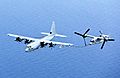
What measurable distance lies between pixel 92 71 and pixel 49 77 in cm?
2679

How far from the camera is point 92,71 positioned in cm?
19962

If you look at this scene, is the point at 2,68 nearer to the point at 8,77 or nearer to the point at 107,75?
the point at 8,77

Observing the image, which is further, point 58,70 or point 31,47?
point 58,70

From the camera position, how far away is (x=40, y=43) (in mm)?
109500

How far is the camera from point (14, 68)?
196 m

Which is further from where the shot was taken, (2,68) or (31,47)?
(2,68)

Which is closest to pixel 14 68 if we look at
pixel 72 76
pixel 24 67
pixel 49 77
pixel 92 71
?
pixel 24 67

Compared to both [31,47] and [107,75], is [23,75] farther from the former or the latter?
[31,47]

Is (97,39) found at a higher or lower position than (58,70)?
higher

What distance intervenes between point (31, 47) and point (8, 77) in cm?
9161

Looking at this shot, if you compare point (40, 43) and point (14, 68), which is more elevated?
point (40, 43)

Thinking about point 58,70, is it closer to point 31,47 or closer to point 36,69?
point 36,69

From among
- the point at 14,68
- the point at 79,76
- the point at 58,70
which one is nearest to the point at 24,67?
the point at 14,68

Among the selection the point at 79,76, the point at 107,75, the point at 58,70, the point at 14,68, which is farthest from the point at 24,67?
the point at 107,75
